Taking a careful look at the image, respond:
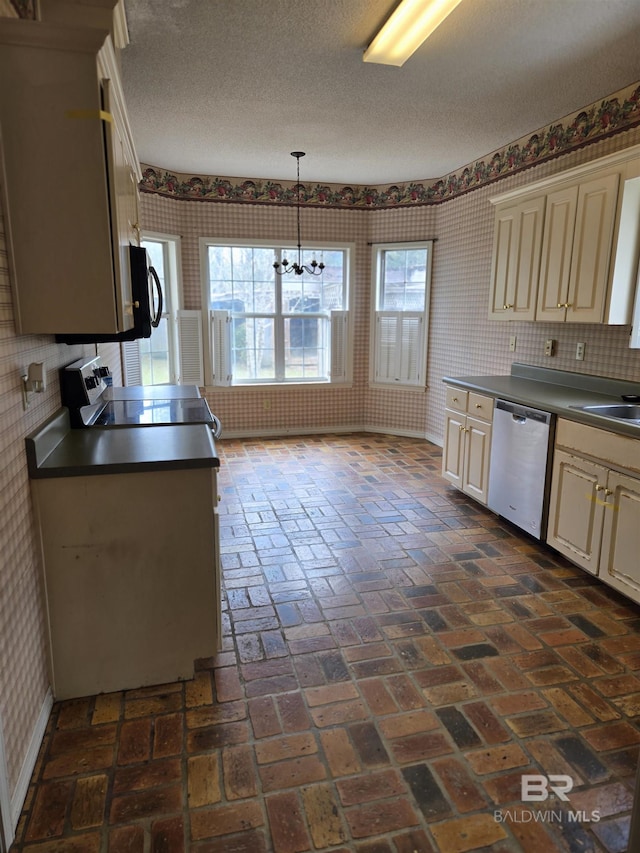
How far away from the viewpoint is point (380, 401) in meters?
6.21

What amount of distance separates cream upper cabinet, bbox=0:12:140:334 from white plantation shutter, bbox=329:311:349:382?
4.22m

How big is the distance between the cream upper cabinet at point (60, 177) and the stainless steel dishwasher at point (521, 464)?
2382 mm

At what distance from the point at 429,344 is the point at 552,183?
8.21 ft

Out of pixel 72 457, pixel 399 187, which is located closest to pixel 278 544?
pixel 72 457

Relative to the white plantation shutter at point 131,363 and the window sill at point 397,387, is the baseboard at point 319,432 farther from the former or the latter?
the white plantation shutter at point 131,363

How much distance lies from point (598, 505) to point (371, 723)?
1.61 metres

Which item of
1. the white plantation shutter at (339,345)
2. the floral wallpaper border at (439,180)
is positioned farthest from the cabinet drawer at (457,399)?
the white plantation shutter at (339,345)

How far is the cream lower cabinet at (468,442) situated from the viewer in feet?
12.2

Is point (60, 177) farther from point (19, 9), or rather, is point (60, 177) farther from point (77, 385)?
point (77, 385)

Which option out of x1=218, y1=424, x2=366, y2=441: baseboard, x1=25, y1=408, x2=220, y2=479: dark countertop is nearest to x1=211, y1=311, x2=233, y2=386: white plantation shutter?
x1=218, y1=424, x2=366, y2=441: baseboard

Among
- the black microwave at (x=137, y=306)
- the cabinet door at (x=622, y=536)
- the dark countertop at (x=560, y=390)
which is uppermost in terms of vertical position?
the black microwave at (x=137, y=306)

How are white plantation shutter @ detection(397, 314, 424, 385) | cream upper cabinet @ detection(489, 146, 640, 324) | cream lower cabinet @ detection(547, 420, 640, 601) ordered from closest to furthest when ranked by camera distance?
cream lower cabinet @ detection(547, 420, 640, 601) < cream upper cabinet @ detection(489, 146, 640, 324) < white plantation shutter @ detection(397, 314, 424, 385)

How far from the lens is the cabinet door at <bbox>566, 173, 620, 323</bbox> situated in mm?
2961

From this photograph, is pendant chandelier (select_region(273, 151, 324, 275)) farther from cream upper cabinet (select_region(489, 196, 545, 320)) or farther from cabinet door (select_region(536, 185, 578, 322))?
cabinet door (select_region(536, 185, 578, 322))
